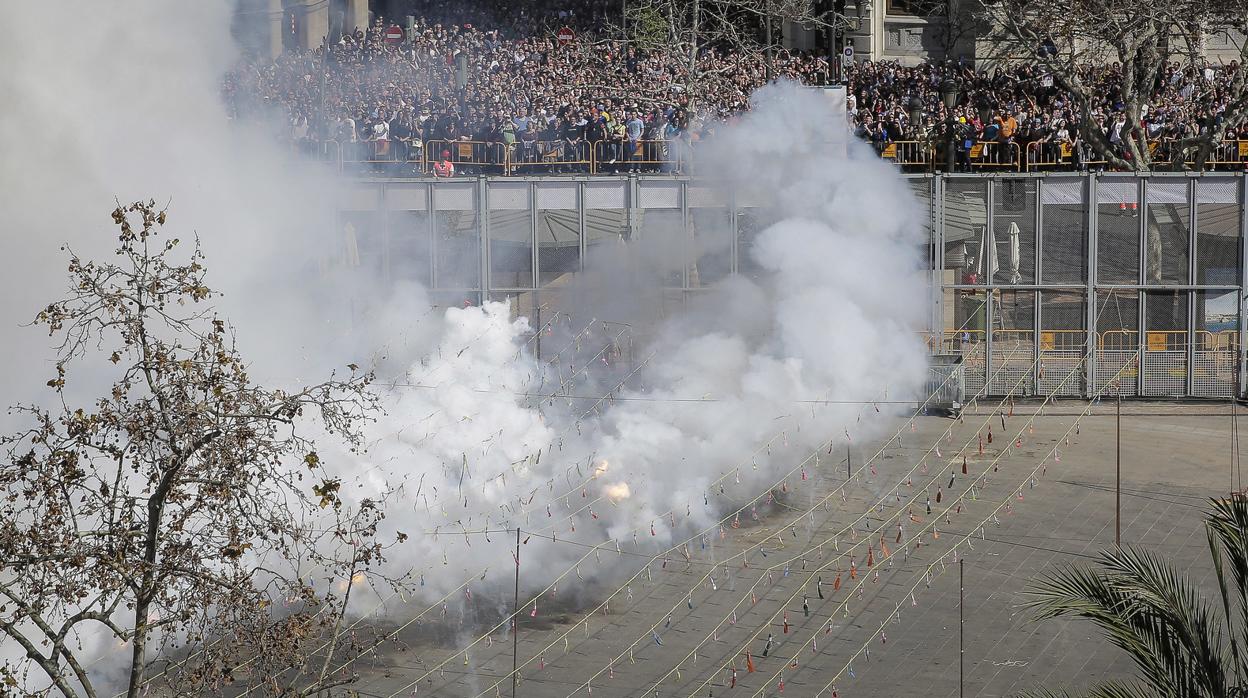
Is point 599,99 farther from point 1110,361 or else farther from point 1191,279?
point 1191,279

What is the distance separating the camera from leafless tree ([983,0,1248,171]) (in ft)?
99.2

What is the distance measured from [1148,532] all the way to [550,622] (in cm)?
809

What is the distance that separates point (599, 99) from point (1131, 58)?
1069 cm

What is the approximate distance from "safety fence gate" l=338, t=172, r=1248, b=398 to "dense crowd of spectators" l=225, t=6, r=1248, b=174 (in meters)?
1.10

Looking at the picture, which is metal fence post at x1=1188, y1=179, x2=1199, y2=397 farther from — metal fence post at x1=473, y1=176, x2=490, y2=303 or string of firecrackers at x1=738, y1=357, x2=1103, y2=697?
metal fence post at x1=473, y1=176, x2=490, y2=303

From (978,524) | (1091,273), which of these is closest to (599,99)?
(1091,273)

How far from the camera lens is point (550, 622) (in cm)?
1720

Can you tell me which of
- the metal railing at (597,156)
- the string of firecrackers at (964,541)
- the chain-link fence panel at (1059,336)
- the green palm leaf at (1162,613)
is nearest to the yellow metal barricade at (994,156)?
the metal railing at (597,156)

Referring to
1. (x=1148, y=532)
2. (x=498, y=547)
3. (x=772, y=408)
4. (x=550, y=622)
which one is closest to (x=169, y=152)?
(x=498, y=547)

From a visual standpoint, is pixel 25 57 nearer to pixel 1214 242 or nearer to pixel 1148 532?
pixel 1148 532

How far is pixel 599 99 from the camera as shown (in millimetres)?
31922

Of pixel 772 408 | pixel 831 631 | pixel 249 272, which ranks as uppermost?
pixel 249 272

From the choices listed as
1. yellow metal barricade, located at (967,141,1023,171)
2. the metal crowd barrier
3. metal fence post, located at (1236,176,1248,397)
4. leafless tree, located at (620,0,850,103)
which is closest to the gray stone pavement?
the metal crowd barrier

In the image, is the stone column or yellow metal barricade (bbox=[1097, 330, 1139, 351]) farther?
the stone column
